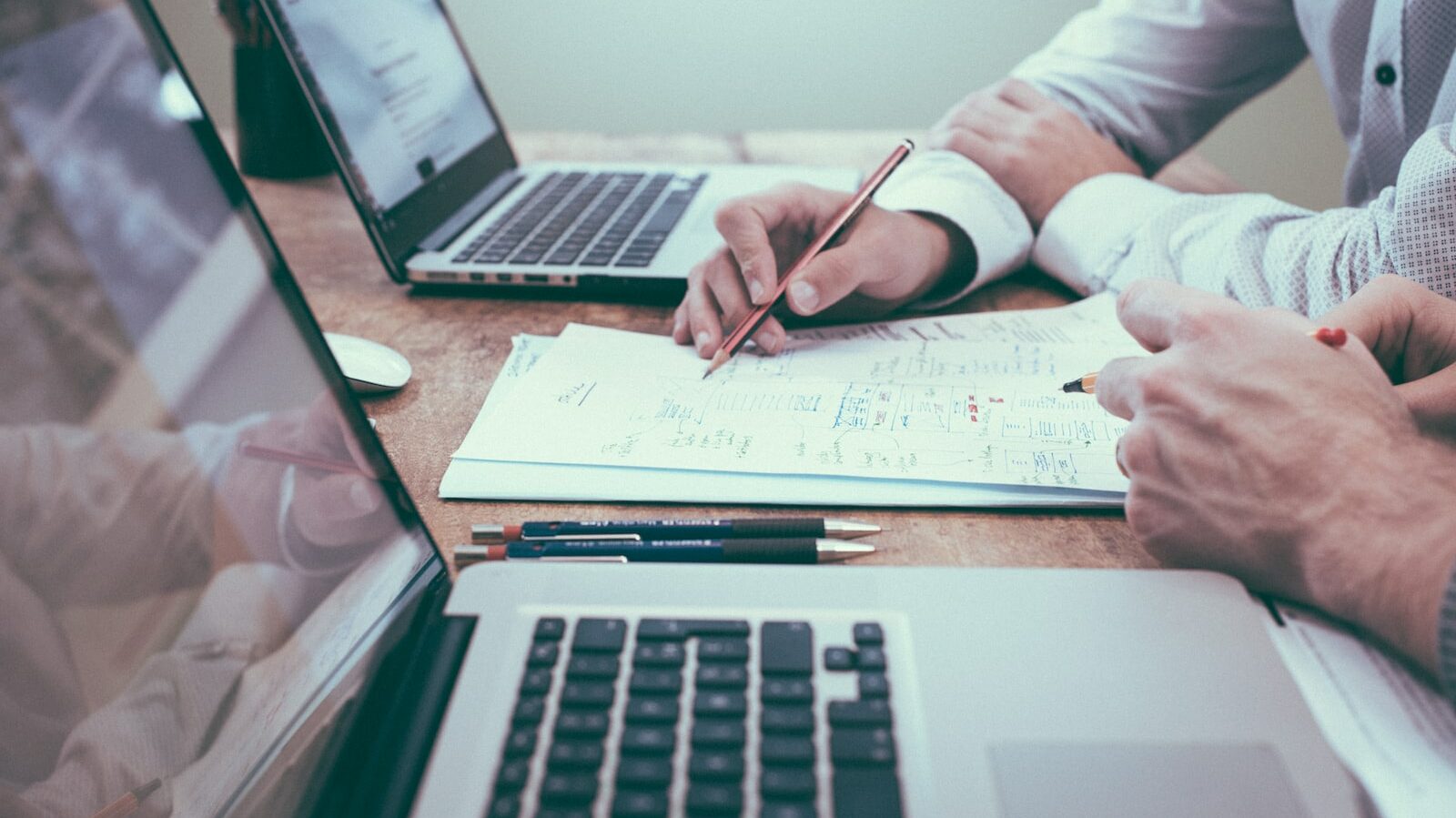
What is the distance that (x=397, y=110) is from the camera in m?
A: 0.80

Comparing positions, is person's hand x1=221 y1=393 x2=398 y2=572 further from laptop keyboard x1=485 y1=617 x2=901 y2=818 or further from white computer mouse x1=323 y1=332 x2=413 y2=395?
white computer mouse x1=323 y1=332 x2=413 y2=395

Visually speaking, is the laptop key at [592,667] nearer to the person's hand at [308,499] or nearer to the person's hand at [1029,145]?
the person's hand at [308,499]

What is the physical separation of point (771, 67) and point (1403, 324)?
60.0 inches

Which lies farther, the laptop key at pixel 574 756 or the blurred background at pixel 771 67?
the blurred background at pixel 771 67

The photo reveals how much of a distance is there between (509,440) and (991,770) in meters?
0.32

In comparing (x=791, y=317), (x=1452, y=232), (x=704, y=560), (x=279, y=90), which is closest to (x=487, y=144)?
(x=279, y=90)

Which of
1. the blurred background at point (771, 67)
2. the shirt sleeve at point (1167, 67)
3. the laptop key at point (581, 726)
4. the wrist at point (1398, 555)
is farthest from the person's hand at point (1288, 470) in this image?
the blurred background at point (771, 67)

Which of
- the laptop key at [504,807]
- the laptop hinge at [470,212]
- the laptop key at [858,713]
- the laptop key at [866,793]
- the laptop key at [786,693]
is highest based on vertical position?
the laptop hinge at [470,212]

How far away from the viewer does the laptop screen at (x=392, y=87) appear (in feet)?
2.33

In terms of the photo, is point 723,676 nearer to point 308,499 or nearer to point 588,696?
point 588,696

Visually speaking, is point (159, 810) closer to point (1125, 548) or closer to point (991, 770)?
point (991, 770)

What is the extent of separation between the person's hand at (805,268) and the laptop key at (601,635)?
296 mm

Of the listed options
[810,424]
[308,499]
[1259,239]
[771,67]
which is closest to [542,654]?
[308,499]

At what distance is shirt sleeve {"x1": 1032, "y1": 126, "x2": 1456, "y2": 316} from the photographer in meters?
0.55
